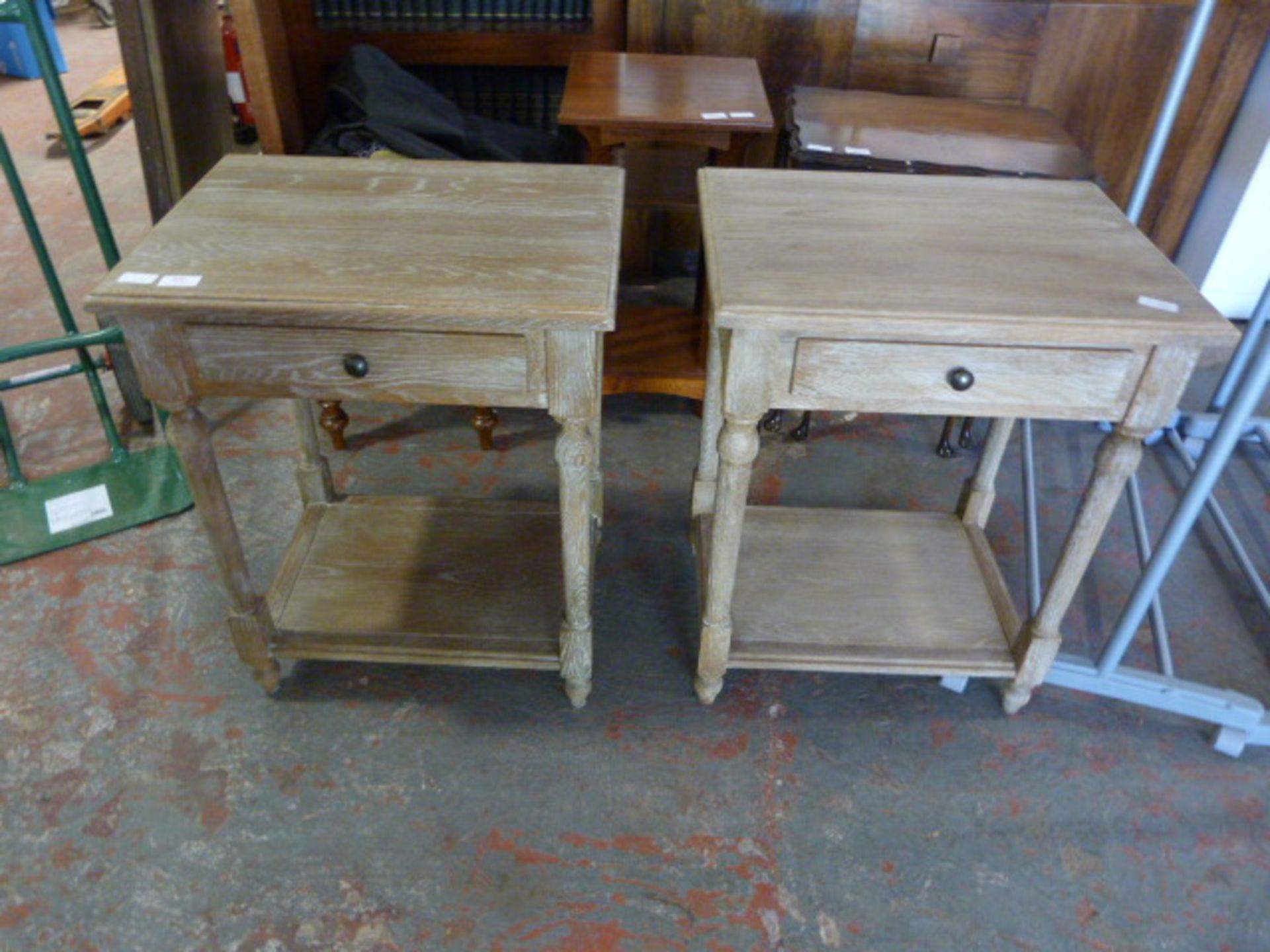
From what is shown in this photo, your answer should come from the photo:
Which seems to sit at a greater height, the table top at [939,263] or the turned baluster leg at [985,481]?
the table top at [939,263]

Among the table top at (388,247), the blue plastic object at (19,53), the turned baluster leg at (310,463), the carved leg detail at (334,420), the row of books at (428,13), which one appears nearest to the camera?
the table top at (388,247)

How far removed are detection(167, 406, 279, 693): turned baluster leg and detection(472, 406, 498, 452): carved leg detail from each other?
76 centimetres

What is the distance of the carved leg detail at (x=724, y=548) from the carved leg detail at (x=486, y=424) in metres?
0.81

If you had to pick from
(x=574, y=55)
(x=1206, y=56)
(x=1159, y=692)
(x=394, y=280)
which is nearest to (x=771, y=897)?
(x=1159, y=692)

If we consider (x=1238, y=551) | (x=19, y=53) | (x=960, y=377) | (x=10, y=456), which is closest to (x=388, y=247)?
(x=960, y=377)

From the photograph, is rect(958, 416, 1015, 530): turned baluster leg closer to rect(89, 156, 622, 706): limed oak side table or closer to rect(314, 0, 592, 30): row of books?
rect(89, 156, 622, 706): limed oak side table

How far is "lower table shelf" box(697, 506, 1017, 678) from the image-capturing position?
164 centimetres

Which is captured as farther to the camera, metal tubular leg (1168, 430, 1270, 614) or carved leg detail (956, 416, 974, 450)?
carved leg detail (956, 416, 974, 450)

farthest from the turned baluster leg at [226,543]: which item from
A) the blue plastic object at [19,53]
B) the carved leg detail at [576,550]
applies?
the blue plastic object at [19,53]

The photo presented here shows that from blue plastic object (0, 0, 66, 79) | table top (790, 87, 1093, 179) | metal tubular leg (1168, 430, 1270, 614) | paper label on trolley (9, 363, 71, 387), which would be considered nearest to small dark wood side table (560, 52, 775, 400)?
table top (790, 87, 1093, 179)

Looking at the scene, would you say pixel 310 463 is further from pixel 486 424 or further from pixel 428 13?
pixel 428 13

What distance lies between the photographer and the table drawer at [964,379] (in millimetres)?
1232

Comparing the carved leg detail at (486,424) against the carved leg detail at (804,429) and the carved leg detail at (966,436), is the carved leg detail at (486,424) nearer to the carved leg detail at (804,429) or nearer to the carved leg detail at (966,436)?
the carved leg detail at (804,429)

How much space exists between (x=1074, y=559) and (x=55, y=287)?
2.14 meters
